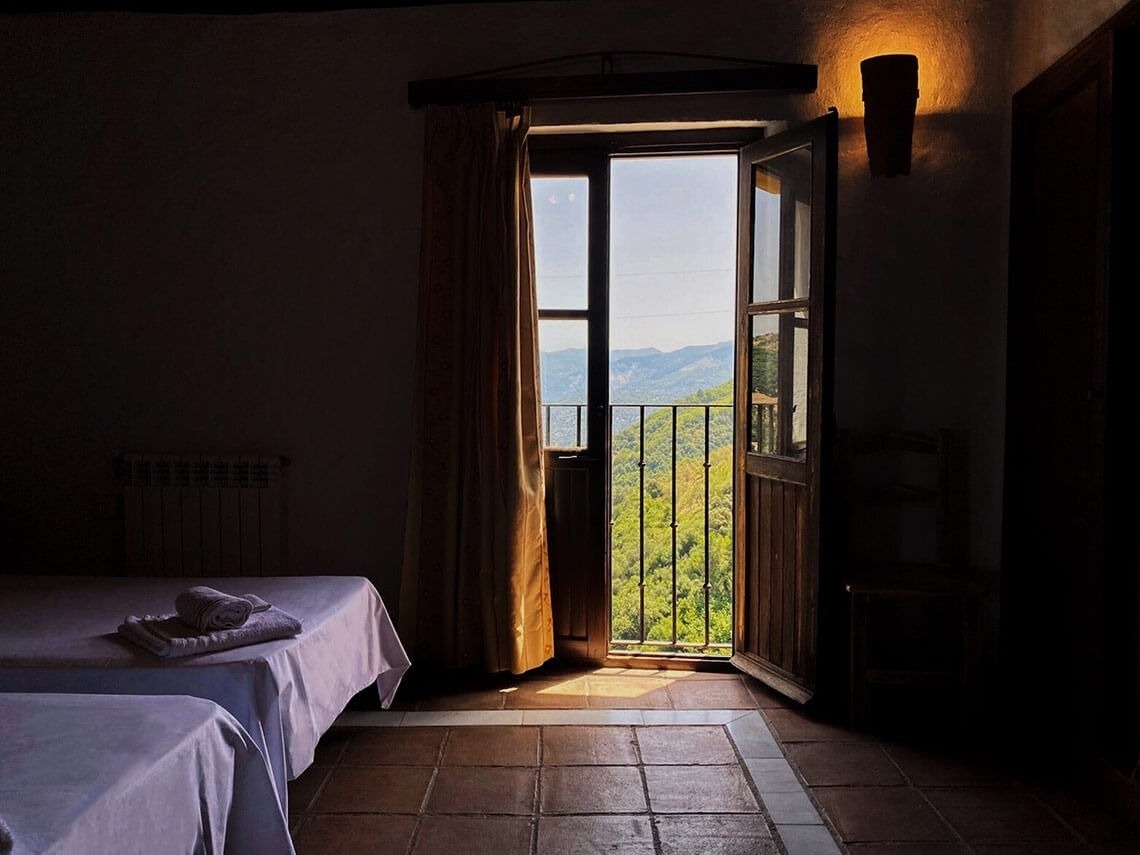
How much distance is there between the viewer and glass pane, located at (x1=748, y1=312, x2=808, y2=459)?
10.7 feet

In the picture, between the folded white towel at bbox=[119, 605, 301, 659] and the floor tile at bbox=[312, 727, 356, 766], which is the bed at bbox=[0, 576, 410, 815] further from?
the floor tile at bbox=[312, 727, 356, 766]

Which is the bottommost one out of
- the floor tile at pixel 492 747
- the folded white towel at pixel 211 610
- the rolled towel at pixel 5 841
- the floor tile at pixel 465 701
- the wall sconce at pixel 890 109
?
the floor tile at pixel 492 747

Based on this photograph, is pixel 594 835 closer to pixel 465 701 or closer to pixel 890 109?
pixel 465 701

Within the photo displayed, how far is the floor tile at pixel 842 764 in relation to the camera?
263cm

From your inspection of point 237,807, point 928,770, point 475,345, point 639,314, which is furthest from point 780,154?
point 237,807

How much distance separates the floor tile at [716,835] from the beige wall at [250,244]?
1.65 meters

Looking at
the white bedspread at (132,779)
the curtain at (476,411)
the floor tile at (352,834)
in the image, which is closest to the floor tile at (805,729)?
the curtain at (476,411)

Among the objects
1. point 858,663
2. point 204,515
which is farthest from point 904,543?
point 204,515

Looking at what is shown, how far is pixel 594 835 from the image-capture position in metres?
→ 2.29

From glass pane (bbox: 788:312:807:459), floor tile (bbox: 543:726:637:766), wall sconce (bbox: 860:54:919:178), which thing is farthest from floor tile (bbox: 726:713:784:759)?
wall sconce (bbox: 860:54:919:178)

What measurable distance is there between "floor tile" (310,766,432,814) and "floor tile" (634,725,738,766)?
68 cm

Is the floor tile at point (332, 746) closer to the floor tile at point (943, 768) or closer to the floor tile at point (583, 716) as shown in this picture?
the floor tile at point (583, 716)

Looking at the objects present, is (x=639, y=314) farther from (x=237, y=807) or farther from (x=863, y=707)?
(x=237, y=807)

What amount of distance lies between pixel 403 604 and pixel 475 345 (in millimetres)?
1037
